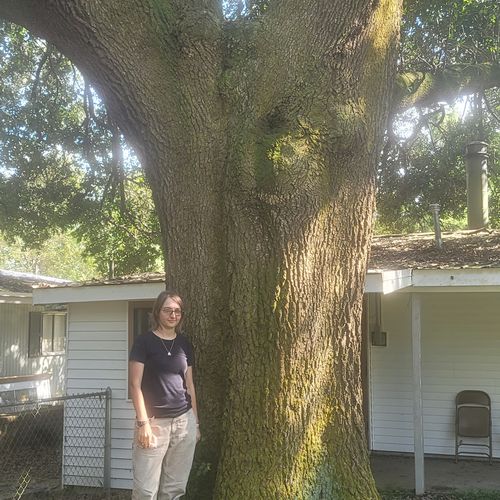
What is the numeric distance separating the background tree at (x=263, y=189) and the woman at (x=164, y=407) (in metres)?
0.16

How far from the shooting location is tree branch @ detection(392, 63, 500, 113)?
7.91m

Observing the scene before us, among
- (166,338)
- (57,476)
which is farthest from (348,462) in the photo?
(57,476)

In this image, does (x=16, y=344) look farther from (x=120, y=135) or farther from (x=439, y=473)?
(x=439, y=473)

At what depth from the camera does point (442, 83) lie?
28.2 feet

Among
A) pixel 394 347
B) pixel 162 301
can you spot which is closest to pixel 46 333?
pixel 394 347

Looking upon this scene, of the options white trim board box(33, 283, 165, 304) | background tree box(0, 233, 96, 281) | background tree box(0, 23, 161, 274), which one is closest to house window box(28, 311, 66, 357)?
background tree box(0, 23, 161, 274)

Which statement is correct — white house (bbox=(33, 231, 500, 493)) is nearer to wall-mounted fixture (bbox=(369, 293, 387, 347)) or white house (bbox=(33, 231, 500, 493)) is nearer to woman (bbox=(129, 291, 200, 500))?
wall-mounted fixture (bbox=(369, 293, 387, 347))

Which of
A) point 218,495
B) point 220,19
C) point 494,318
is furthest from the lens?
point 494,318

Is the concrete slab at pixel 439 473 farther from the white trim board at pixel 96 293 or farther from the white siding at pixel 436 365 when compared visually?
the white trim board at pixel 96 293

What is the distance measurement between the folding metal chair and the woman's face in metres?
5.49

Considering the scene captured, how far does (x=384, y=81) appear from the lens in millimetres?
4391

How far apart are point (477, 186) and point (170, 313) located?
926 cm

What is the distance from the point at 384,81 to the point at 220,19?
4.30 ft

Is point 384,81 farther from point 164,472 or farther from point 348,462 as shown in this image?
point 164,472
